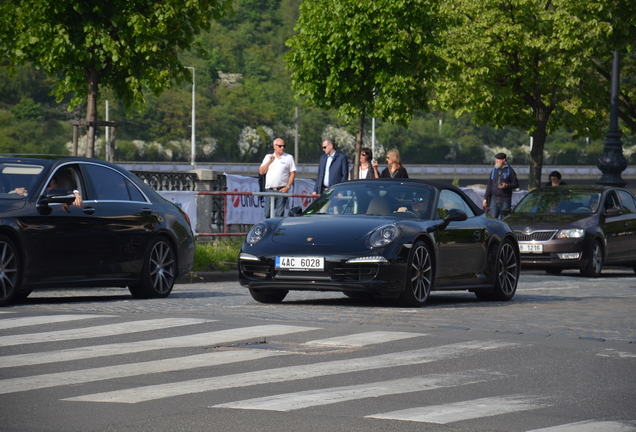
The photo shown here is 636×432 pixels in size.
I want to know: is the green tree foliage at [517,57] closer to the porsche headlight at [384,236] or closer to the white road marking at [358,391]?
the porsche headlight at [384,236]

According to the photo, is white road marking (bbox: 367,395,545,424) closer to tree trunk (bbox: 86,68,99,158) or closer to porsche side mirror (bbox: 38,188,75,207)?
porsche side mirror (bbox: 38,188,75,207)

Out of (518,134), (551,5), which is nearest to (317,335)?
(551,5)

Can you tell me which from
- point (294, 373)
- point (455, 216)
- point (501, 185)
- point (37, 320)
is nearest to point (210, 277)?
point (455, 216)

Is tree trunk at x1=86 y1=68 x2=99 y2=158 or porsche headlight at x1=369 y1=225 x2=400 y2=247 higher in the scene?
tree trunk at x1=86 y1=68 x2=99 y2=158

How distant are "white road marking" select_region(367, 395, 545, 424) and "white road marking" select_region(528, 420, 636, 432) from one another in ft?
1.35

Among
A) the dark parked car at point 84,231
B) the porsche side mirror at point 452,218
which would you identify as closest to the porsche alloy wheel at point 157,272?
the dark parked car at point 84,231

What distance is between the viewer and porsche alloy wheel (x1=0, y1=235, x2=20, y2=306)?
10.4 m

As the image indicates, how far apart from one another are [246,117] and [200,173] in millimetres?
123490

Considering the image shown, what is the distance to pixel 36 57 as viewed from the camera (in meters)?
21.4

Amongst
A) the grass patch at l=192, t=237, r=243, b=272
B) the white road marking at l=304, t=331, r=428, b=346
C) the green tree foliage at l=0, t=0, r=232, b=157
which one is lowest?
the grass patch at l=192, t=237, r=243, b=272

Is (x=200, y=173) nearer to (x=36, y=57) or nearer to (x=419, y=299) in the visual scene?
(x=36, y=57)

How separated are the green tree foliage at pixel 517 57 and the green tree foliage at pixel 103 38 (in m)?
14.7

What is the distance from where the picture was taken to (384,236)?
11.2 meters

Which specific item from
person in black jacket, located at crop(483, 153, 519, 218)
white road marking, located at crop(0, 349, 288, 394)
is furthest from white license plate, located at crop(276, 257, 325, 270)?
person in black jacket, located at crop(483, 153, 519, 218)
